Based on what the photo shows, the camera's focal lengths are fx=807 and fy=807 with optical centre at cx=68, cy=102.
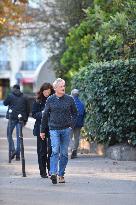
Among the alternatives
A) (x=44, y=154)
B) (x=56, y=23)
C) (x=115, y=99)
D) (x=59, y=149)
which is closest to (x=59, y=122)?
(x=59, y=149)

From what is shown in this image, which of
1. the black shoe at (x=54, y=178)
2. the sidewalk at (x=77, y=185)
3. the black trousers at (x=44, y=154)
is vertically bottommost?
the sidewalk at (x=77, y=185)

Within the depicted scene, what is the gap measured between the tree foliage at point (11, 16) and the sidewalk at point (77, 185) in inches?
487

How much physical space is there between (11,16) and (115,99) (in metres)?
18.9

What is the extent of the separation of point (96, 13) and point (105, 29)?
87.2 inches

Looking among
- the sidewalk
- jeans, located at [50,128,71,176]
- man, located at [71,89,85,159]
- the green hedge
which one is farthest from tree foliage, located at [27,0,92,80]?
jeans, located at [50,128,71,176]

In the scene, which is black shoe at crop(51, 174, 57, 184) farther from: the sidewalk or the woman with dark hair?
the woman with dark hair

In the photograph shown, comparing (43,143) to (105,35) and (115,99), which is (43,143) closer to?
(115,99)

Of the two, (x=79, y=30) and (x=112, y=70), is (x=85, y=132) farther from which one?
(x=79, y=30)

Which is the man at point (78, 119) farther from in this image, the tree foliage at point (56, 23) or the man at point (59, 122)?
the tree foliage at point (56, 23)

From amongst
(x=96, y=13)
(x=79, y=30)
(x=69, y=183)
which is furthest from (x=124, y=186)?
(x=79, y=30)

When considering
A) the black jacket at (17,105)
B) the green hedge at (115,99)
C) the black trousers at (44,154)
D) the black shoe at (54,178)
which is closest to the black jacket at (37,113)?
the black trousers at (44,154)

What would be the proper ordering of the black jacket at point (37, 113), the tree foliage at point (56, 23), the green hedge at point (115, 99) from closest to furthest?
1. the black jacket at point (37, 113)
2. the green hedge at point (115, 99)
3. the tree foliage at point (56, 23)

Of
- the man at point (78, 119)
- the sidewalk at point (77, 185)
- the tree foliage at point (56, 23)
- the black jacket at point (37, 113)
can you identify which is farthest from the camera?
the tree foliage at point (56, 23)

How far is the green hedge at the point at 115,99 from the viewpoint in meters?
17.8
